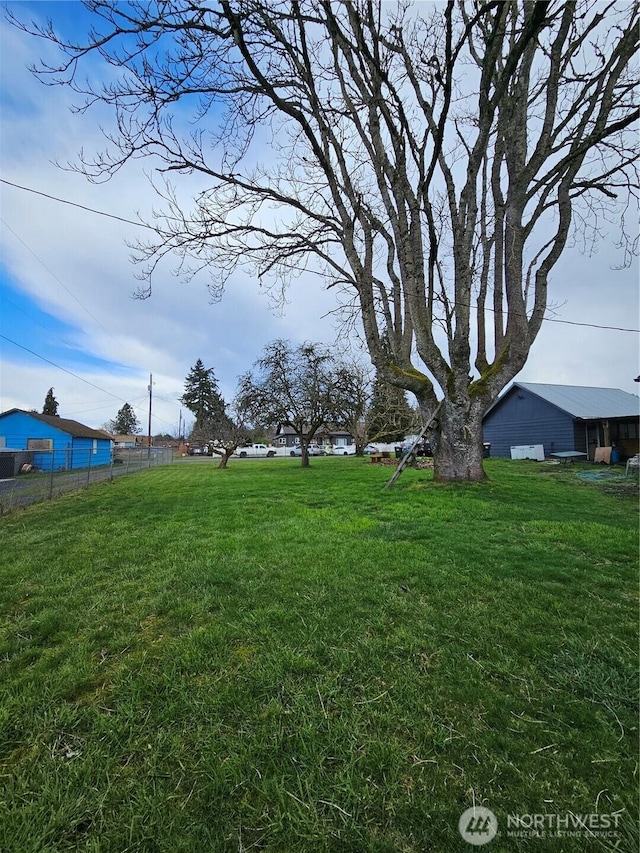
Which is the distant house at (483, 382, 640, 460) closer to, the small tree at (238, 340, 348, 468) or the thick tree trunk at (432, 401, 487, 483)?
the small tree at (238, 340, 348, 468)

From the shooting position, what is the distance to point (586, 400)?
69.9 feet

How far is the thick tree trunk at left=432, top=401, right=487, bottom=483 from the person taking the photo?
8.13 metres

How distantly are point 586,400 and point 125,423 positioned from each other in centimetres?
6665

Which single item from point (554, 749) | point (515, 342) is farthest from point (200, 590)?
point (515, 342)

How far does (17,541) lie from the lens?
15.6 feet

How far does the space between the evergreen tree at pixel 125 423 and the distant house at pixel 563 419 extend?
5982 centimetres

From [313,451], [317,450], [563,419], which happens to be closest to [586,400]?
[563,419]

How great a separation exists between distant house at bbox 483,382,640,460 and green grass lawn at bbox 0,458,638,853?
17610mm

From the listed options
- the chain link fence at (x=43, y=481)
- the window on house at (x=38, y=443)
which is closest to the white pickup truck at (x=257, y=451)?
the chain link fence at (x=43, y=481)

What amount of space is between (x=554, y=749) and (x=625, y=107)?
434 inches

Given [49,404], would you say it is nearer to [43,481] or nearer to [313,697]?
[43,481]

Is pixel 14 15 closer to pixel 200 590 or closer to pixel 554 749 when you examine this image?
pixel 200 590

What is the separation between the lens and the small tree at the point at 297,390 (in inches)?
738

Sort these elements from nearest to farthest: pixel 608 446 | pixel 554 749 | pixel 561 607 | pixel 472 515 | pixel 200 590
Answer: pixel 554 749
pixel 561 607
pixel 200 590
pixel 472 515
pixel 608 446
